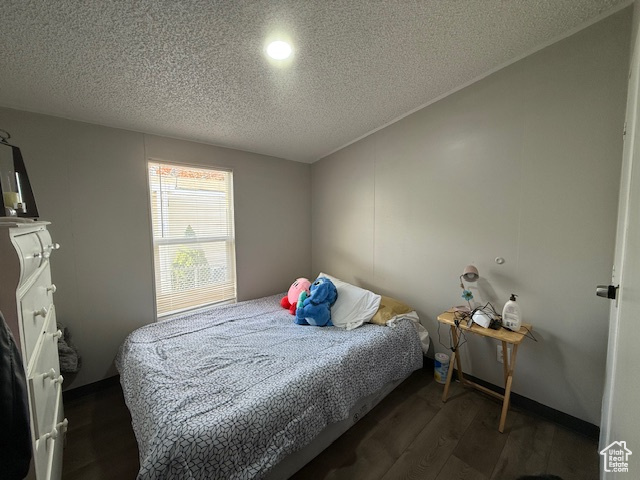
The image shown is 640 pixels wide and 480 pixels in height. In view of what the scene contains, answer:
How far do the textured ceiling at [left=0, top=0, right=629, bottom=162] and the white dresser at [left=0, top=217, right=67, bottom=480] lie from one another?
3.30 ft

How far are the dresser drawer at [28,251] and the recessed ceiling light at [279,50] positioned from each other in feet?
4.99

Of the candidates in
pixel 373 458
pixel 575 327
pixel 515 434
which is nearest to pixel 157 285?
pixel 373 458

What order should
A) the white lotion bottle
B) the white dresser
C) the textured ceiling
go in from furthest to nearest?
the white lotion bottle
the textured ceiling
the white dresser

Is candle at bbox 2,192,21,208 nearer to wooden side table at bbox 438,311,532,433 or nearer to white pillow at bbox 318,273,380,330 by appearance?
white pillow at bbox 318,273,380,330

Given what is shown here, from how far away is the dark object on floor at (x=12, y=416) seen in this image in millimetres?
542

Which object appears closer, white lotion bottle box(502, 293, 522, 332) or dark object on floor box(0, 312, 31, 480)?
dark object on floor box(0, 312, 31, 480)

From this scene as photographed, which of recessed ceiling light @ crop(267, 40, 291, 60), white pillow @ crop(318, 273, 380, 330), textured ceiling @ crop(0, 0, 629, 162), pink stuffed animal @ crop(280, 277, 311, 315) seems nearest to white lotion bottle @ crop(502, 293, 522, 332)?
white pillow @ crop(318, 273, 380, 330)

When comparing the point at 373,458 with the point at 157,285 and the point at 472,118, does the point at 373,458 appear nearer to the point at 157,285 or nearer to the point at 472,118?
the point at 157,285

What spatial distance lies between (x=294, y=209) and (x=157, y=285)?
1806mm

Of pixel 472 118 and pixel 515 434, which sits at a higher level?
pixel 472 118

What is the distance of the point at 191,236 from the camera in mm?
2629

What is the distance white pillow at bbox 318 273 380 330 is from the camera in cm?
236

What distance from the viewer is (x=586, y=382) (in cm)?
176

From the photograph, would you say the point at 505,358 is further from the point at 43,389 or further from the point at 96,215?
the point at 96,215
